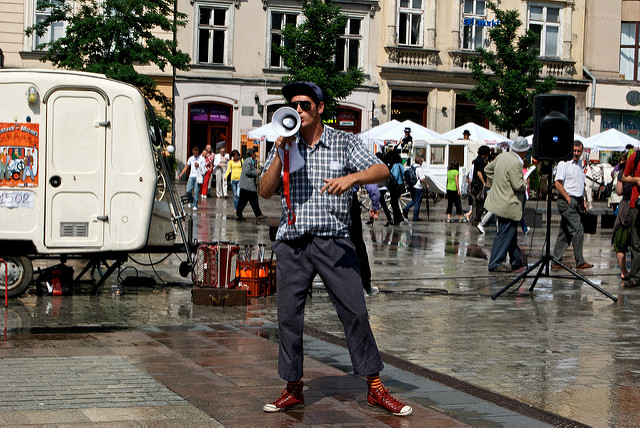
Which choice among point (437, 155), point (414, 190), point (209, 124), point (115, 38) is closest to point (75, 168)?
point (414, 190)

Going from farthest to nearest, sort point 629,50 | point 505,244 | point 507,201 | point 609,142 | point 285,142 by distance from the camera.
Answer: point 629,50
point 609,142
point 505,244
point 507,201
point 285,142

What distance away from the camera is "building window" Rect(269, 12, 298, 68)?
39.5 meters

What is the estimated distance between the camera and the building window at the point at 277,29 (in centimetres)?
3953

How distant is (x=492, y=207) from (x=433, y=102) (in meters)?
27.8

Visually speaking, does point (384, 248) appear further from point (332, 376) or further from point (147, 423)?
point (147, 423)

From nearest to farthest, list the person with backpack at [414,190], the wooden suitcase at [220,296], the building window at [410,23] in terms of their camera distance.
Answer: the wooden suitcase at [220,296], the person with backpack at [414,190], the building window at [410,23]

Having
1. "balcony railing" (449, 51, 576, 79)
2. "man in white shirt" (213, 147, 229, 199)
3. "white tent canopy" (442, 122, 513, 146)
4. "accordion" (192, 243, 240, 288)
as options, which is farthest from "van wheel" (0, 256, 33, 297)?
"balcony railing" (449, 51, 576, 79)

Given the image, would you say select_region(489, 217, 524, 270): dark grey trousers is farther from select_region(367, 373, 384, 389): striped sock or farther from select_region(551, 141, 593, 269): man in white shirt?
select_region(367, 373, 384, 389): striped sock

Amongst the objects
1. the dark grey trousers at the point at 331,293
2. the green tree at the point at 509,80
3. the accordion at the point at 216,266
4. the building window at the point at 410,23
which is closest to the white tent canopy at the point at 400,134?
the green tree at the point at 509,80

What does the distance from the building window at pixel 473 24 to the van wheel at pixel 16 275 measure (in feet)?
109

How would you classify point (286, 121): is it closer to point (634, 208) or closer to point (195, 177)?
point (634, 208)

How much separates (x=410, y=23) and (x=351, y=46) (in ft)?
8.47

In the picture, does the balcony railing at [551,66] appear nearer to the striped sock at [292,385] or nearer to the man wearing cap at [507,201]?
the man wearing cap at [507,201]

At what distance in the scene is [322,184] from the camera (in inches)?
225
